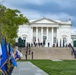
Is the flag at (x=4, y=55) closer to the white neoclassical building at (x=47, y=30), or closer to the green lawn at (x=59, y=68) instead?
the green lawn at (x=59, y=68)

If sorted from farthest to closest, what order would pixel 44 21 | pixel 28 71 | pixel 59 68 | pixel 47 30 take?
pixel 47 30 < pixel 44 21 < pixel 59 68 < pixel 28 71

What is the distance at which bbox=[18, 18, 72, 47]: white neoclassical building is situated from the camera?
11462cm

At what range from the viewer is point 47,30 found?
116 meters

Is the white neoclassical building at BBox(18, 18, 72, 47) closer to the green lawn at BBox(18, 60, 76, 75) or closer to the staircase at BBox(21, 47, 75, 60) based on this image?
the staircase at BBox(21, 47, 75, 60)

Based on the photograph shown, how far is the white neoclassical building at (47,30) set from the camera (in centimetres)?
11462

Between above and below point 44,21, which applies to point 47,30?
below

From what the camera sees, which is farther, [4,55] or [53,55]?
[53,55]

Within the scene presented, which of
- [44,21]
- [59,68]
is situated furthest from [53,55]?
[44,21]

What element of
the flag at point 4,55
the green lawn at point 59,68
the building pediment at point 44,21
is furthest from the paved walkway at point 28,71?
the building pediment at point 44,21

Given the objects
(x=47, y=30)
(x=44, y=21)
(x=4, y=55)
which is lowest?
(x=4, y=55)

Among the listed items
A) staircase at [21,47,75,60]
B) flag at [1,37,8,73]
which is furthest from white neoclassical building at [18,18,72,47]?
flag at [1,37,8,73]

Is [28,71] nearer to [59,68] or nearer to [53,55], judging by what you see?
[59,68]

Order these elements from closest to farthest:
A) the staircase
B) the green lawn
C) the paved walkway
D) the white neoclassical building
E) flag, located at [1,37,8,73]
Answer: flag, located at [1,37,8,73]
the paved walkway
the green lawn
the staircase
the white neoclassical building

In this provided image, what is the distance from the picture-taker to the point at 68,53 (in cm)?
5888
